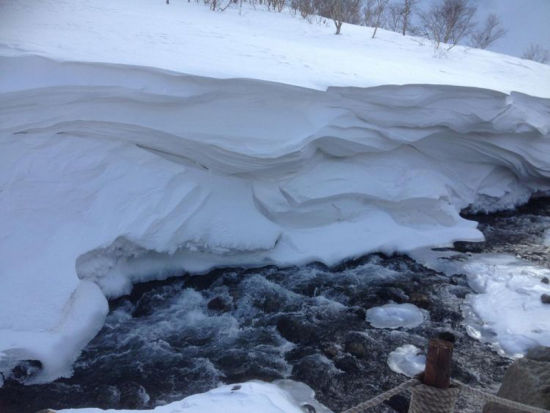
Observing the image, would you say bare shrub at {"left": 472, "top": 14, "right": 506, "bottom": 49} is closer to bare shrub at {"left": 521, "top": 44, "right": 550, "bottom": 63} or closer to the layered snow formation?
bare shrub at {"left": 521, "top": 44, "right": 550, "bottom": 63}

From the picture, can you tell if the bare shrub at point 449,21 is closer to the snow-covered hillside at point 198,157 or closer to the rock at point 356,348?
the snow-covered hillside at point 198,157

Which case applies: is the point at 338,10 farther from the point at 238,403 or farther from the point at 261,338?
the point at 238,403

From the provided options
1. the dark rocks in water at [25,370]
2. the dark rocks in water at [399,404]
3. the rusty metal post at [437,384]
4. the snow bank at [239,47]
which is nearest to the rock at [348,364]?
the dark rocks in water at [399,404]

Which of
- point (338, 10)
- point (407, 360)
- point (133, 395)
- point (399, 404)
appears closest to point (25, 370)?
point (133, 395)

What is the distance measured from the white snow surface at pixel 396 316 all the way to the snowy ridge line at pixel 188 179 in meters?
0.92

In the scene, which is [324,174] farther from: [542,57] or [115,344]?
[542,57]

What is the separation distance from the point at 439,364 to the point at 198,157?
3.42 m

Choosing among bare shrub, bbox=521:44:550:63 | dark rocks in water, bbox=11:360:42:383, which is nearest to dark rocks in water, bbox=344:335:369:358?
dark rocks in water, bbox=11:360:42:383

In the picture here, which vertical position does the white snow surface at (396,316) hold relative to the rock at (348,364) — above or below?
above

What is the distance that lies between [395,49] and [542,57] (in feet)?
39.7

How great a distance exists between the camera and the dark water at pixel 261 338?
10.7ft

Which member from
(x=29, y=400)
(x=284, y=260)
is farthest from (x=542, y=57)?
(x=29, y=400)

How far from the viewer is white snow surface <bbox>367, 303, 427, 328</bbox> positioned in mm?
4113

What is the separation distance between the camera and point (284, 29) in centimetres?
912
